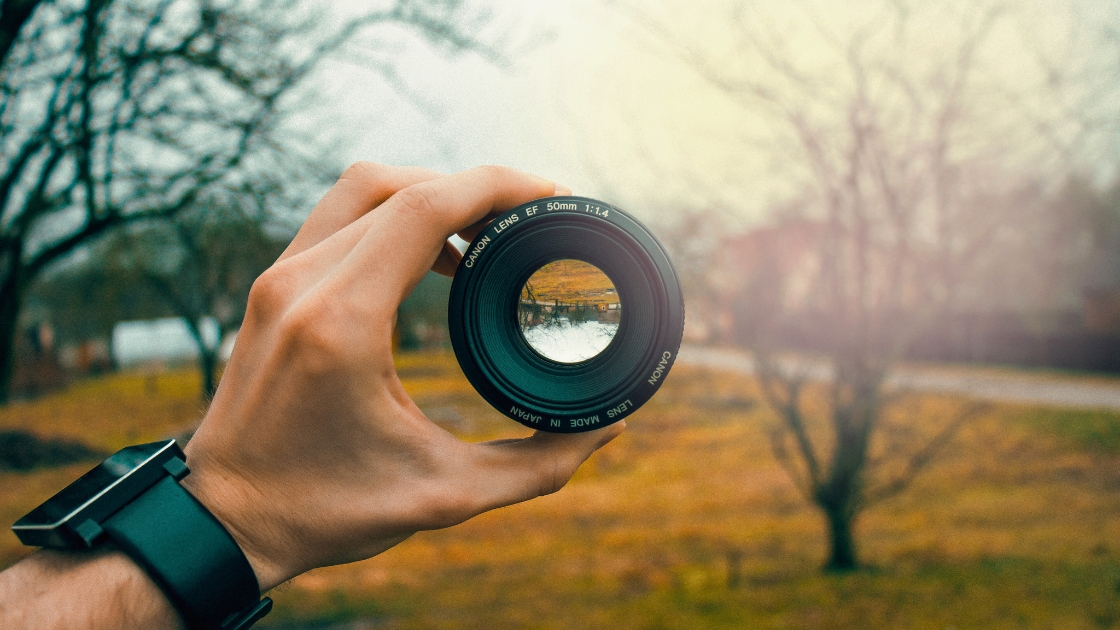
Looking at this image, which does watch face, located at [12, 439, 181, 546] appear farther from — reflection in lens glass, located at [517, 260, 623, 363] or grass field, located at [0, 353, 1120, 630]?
grass field, located at [0, 353, 1120, 630]

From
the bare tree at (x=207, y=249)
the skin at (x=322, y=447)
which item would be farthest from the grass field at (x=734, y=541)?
the skin at (x=322, y=447)

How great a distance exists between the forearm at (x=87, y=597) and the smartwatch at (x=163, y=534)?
22 millimetres

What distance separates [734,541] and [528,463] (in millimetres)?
6027

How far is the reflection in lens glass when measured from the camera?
3.97 ft

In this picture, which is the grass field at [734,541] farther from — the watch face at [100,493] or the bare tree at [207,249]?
the watch face at [100,493]

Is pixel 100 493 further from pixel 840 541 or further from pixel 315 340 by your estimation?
pixel 840 541

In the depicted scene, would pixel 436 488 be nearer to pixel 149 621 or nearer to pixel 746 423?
pixel 149 621

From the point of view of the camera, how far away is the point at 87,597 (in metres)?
0.83

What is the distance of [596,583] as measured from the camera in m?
5.75

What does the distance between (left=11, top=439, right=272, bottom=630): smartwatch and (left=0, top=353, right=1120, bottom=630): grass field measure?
8.62 feet

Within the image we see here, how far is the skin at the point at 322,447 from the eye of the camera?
0.85 m

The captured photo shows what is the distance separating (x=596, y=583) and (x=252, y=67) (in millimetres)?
4578

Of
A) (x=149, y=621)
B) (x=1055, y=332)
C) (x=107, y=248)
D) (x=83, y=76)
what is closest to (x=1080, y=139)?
(x=149, y=621)

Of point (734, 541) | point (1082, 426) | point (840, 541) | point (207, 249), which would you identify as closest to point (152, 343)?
point (207, 249)
